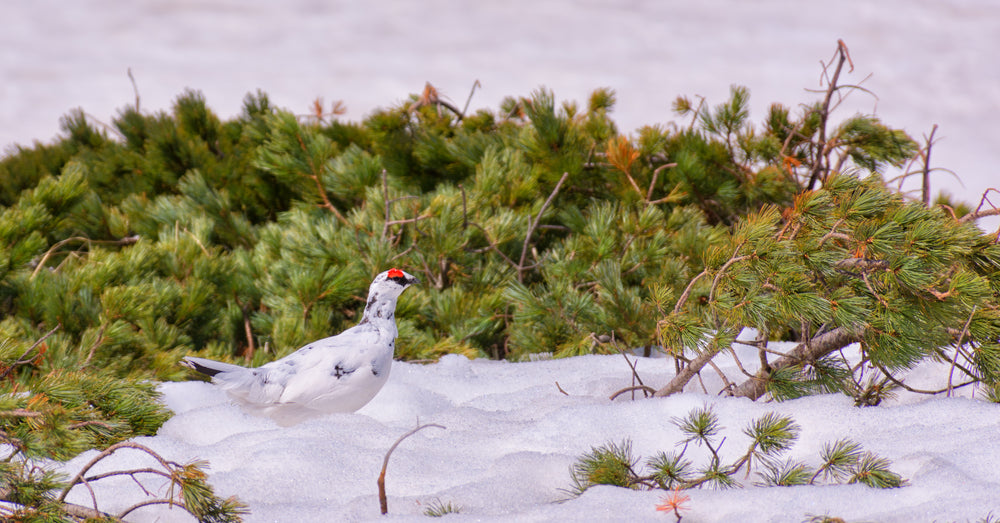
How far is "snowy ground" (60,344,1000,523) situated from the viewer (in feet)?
3.87

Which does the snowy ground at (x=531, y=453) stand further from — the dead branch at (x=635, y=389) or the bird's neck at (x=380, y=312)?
the bird's neck at (x=380, y=312)

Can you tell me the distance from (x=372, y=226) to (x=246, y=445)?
1.20m

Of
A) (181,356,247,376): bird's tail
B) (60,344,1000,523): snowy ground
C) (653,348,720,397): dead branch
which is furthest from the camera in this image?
(181,356,247,376): bird's tail

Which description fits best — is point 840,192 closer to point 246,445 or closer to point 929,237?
point 929,237

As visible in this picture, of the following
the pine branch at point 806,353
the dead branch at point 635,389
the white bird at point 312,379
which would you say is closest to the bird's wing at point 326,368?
the white bird at point 312,379

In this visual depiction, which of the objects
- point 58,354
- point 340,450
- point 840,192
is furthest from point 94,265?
point 840,192

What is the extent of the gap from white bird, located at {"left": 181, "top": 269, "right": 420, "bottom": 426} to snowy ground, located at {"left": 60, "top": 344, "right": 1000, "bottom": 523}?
4 centimetres

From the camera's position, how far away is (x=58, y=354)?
7.11 ft

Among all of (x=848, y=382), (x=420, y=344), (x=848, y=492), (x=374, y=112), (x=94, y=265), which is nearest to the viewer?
(x=848, y=492)

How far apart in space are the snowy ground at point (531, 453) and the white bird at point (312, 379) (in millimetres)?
41

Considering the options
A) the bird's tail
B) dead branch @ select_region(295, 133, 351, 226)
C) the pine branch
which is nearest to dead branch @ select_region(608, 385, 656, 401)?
the pine branch

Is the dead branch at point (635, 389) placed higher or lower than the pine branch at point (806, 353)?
lower

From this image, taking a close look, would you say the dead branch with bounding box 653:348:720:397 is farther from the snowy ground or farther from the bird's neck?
the bird's neck

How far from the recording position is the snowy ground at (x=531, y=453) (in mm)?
1181
